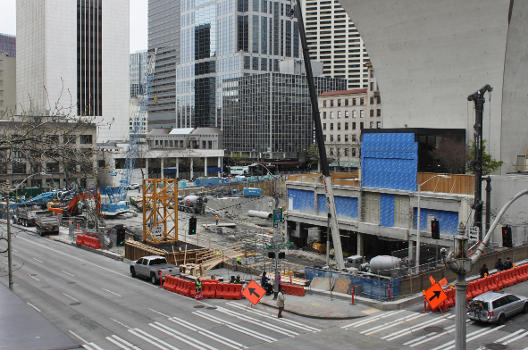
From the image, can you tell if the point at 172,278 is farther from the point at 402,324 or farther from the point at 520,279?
the point at 520,279

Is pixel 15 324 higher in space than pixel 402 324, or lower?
higher

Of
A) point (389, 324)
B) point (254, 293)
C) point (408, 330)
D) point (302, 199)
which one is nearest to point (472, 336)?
point (408, 330)

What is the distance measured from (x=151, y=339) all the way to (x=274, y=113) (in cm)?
13447

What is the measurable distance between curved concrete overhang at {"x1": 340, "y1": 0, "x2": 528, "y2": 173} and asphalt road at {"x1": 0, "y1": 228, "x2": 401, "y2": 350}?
131 feet

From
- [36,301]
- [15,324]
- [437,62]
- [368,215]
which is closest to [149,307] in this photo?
[36,301]

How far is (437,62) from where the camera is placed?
59812 millimetres

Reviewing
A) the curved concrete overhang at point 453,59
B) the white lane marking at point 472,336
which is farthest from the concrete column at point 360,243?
the white lane marking at point 472,336

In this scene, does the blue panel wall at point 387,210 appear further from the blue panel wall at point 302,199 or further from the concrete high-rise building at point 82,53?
the concrete high-rise building at point 82,53

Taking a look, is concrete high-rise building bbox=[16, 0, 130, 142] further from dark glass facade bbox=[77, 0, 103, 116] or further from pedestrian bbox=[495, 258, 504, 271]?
pedestrian bbox=[495, 258, 504, 271]

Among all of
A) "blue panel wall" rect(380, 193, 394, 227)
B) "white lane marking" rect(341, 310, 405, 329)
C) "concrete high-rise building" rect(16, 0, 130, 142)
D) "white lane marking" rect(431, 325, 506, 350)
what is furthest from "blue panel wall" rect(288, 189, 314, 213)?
"concrete high-rise building" rect(16, 0, 130, 142)

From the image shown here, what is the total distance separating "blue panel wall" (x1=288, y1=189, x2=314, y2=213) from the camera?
5406 cm

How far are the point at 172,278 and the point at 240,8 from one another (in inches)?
6770

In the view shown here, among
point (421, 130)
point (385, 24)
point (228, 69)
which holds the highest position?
point (228, 69)

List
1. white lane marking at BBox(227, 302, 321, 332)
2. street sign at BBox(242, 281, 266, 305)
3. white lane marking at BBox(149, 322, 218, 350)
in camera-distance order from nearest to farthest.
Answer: white lane marking at BBox(149, 322, 218, 350)
white lane marking at BBox(227, 302, 321, 332)
street sign at BBox(242, 281, 266, 305)
